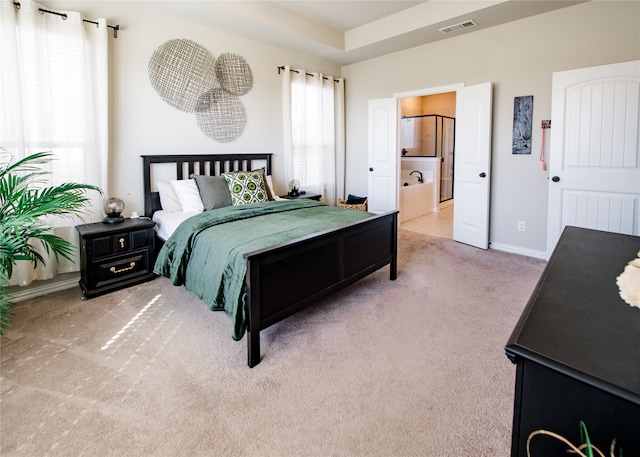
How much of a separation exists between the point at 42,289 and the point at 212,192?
67.8 inches

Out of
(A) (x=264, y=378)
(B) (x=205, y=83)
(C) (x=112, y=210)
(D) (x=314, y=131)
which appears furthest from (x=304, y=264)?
(D) (x=314, y=131)

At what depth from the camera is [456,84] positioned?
4602 millimetres

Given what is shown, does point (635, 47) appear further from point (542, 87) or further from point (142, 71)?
point (142, 71)

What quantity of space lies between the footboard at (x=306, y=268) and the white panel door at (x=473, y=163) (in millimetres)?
1763

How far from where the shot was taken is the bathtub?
6.10 metres

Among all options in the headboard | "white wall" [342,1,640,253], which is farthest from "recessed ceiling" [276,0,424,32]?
the headboard

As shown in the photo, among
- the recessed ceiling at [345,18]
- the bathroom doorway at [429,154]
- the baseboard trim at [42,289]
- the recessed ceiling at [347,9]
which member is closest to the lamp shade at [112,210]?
the baseboard trim at [42,289]

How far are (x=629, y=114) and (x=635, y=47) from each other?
0.64 m

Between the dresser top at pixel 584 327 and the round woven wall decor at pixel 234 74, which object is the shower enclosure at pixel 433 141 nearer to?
the round woven wall decor at pixel 234 74

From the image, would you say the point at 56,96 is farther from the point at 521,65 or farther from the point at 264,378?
the point at 521,65

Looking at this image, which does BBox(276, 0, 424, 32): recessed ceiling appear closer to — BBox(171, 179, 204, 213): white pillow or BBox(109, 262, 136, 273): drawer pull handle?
BBox(171, 179, 204, 213): white pillow

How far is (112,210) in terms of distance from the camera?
330 cm

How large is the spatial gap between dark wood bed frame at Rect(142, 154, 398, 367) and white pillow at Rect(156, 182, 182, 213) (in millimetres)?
106

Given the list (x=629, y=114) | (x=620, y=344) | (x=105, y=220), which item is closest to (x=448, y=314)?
(x=620, y=344)
